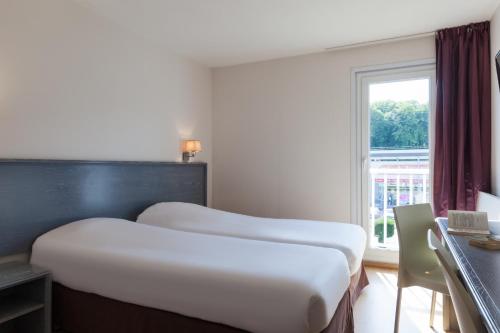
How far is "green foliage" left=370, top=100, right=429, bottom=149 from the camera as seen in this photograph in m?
3.32

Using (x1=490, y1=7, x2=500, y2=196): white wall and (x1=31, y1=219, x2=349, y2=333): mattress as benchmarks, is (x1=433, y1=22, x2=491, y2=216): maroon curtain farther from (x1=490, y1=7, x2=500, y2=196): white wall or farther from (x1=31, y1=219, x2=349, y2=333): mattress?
(x1=31, y1=219, x2=349, y2=333): mattress

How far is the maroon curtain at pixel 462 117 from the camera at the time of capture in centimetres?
286

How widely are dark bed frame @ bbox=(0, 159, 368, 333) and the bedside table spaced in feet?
0.33

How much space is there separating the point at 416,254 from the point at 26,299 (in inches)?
95.8

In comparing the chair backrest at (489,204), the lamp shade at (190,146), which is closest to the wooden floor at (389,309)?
the chair backrest at (489,204)

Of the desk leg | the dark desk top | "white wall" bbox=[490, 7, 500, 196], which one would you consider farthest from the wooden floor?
"white wall" bbox=[490, 7, 500, 196]

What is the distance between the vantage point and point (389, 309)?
2.47 m

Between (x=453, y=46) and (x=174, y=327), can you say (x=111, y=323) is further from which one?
(x=453, y=46)

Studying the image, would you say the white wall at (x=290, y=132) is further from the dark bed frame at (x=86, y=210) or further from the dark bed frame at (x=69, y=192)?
the dark bed frame at (x=86, y=210)

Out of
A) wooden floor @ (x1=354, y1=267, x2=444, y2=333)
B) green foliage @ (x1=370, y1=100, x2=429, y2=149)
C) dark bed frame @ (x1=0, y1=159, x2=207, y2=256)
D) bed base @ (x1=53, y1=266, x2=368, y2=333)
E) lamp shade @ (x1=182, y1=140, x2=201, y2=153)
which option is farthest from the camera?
lamp shade @ (x1=182, y1=140, x2=201, y2=153)

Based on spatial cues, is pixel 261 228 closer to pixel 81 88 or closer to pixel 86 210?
pixel 86 210

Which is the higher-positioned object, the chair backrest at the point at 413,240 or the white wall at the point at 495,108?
the white wall at the point at 495,108

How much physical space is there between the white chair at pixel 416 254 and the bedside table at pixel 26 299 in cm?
210

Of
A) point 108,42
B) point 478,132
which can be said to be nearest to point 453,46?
point 478,132
